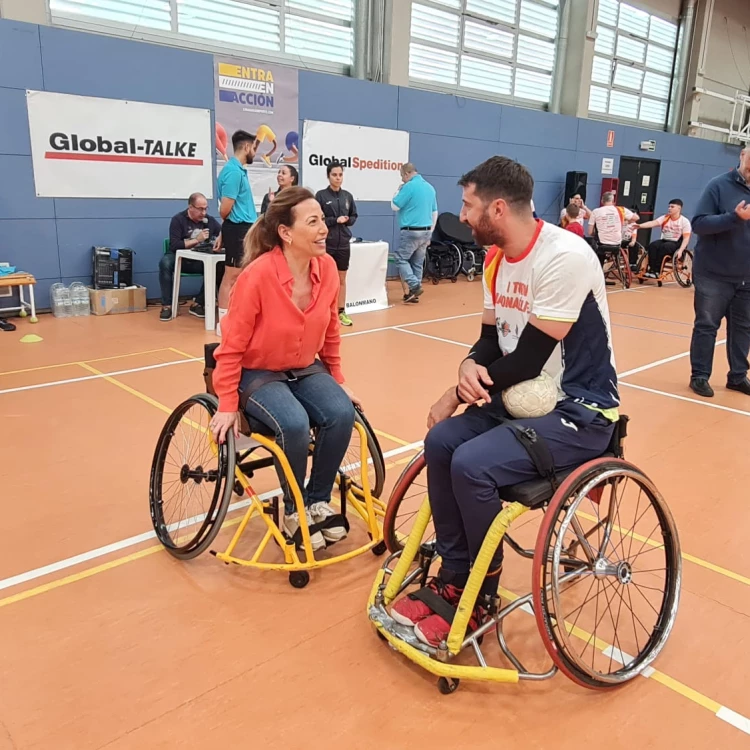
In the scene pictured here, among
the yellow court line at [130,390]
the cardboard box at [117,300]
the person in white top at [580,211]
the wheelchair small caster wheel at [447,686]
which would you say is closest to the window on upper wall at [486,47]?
the person in white top at [580,211]

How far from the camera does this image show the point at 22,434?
327 cm

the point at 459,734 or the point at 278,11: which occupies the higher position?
the point at 278,11

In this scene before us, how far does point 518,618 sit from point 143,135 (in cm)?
579

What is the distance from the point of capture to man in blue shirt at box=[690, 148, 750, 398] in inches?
152

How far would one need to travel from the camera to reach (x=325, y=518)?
2.19 metres

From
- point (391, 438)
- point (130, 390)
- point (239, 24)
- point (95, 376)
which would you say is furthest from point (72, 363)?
point (239, 24)

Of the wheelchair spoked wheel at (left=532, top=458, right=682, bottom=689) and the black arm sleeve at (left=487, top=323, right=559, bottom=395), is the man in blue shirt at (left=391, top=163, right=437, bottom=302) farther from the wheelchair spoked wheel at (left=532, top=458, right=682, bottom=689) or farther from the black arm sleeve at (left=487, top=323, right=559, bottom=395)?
the black arm sleeve at (left=487, top=323, right=559, bottom=395)

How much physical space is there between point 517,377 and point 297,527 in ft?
2.82

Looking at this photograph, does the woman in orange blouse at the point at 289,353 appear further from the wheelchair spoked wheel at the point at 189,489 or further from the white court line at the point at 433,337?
the white court line at the point at 433,337

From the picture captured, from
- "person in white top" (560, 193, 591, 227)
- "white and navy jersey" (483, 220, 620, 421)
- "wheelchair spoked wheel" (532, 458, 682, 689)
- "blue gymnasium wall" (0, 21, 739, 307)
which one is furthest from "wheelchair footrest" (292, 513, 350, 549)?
"person in white top" (560, 193, 591, 227)

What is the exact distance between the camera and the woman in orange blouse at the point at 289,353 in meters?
2.11

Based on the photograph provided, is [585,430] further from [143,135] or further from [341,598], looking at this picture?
[143,135]

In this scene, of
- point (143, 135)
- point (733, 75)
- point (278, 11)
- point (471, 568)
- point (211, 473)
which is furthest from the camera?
point (733, 75)

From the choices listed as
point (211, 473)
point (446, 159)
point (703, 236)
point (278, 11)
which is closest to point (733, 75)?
point (446, 159)
